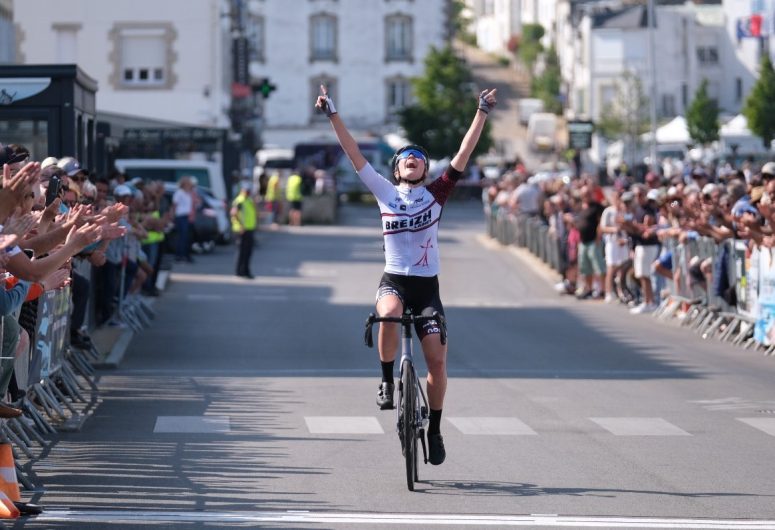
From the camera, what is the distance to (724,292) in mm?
21297

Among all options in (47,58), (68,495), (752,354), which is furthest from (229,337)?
(47,58)

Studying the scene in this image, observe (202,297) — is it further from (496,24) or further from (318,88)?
(496,24)

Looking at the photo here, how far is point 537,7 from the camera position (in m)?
158

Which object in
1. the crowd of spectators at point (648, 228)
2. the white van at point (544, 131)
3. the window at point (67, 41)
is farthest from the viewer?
the white van at point (544, 131)

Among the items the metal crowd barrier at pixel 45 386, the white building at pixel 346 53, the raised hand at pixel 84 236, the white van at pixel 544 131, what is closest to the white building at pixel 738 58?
the white van at pixel 544 131

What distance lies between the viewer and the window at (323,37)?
10194cm

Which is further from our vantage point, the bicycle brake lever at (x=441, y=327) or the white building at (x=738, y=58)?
the white building at (x=738, y=58)

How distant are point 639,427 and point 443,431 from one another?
142 centimetres

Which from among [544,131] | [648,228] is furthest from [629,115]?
[648,228]

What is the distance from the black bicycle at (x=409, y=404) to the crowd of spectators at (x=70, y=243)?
1660 millimetres

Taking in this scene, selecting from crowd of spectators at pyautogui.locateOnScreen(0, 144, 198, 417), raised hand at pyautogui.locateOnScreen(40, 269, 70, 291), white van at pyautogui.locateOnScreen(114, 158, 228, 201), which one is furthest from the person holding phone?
white van at pyautogui.locateOnScreen(114, 158, 228, 201)

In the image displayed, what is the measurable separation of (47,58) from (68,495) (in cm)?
5016

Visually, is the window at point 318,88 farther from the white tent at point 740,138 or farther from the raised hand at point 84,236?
the raised hand at point 84,236

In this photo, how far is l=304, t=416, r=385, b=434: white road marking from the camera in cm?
1275
